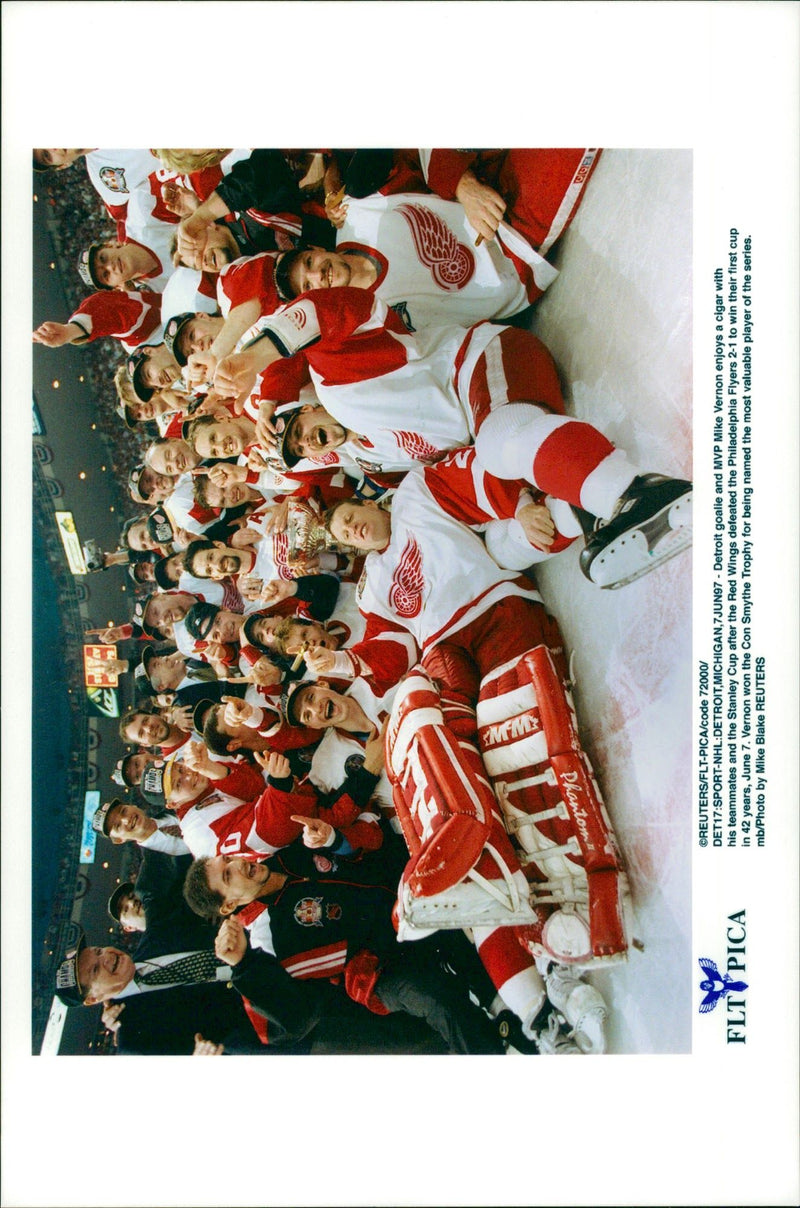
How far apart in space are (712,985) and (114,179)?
5.75 feet

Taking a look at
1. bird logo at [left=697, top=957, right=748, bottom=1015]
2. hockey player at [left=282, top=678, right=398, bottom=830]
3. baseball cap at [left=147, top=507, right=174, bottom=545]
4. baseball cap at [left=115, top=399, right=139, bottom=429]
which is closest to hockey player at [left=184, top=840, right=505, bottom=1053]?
hockey player at [left=282, top=678, right=398, bottom=830]

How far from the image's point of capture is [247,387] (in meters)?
1.39

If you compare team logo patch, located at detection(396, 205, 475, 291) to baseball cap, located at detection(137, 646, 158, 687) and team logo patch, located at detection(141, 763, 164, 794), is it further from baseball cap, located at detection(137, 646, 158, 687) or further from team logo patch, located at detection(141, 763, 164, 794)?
team logo patch, located at detection(141, 763, 164, 794)

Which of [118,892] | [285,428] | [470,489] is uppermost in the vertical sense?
[285,428]

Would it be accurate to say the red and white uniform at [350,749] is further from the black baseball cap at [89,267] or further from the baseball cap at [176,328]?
the black baseball cap at [89,267]

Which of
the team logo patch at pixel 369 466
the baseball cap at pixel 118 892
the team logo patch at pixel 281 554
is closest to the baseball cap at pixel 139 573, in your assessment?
the team logo patch at pixel 281 554

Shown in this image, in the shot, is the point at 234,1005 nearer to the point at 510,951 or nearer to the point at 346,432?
the point at 510,951

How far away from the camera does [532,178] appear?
1276mm

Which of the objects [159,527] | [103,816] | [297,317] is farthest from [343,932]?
[297,317]

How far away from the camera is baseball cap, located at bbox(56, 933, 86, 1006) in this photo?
1432 mm

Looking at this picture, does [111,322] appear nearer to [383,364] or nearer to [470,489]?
[383,364]

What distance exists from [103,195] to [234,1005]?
148cm

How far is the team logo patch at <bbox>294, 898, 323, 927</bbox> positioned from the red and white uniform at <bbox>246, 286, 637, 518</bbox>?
85 centimetres
